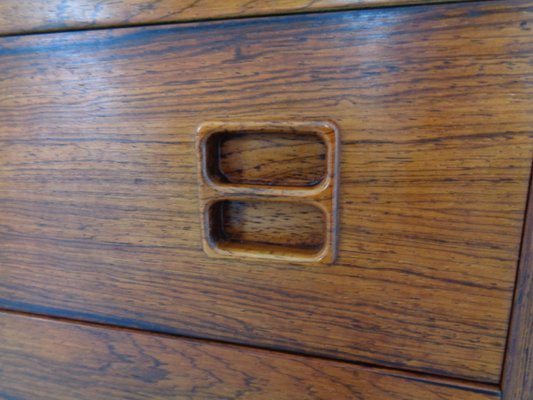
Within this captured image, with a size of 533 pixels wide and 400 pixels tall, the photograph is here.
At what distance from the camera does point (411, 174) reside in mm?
231

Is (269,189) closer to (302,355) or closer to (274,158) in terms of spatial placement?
(274,158)

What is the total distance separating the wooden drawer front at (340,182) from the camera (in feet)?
0.71

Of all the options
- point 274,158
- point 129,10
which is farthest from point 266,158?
point 129,10

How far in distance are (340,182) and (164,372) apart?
0.20 m

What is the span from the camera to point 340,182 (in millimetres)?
241

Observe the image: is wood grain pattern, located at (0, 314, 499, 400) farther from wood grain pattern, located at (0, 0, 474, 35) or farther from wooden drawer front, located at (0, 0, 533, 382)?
wood grain pattern, located at (0, 0, 474, 35)

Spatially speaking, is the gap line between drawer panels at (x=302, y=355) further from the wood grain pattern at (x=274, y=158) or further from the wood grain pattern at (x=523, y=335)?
the wood grain pattern at (x=274, y=158)

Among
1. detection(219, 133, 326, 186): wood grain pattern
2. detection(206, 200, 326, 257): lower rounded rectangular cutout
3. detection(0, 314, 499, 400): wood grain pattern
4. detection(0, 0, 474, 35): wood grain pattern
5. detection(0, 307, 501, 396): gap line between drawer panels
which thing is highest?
detection(0, 0, 474, 35): wood grain pattern

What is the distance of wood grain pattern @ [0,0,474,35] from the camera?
22 centimetres

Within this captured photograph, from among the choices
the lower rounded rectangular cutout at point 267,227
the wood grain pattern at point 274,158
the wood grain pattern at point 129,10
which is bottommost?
the lower rounded rectangular cutout at point 267,227

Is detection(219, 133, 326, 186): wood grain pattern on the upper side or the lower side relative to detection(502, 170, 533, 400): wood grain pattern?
upper

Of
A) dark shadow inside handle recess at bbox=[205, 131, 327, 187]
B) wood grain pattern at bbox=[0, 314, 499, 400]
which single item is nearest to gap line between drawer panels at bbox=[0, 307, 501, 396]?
wood grain pattern at bbox=[0, 314, 499, 400]

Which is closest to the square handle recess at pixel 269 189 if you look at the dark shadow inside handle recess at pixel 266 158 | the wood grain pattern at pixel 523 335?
the dark shadow inside handle recess at pixel 266 158

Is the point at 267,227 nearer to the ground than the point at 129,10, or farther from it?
nearer to the ground
